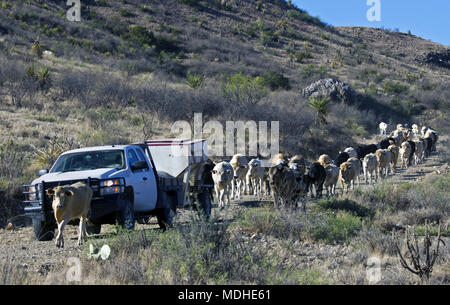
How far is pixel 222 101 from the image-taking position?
33844 millimetres

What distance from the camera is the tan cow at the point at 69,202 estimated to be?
985cm

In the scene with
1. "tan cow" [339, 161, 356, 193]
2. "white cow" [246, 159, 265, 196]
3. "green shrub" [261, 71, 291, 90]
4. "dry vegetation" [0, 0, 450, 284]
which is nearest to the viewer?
"dry vegetation" [0, 0, 450, 284]

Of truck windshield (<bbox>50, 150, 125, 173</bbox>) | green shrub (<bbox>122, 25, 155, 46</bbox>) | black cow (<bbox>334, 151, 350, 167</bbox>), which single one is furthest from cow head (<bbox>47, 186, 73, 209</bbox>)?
green shrub (<bbox>122, 25, 155, 46</bbox>)

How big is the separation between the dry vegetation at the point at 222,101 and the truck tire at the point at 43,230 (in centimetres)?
170

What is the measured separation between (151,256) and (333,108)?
37064 mm

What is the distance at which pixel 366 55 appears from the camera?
242 feet

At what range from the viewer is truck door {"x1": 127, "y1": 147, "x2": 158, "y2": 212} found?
38.8ft

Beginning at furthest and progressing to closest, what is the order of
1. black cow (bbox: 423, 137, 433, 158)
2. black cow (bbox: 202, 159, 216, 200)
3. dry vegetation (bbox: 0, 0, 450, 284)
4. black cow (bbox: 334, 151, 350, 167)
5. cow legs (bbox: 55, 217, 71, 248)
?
black cow (bbox: 423, 137, 433, 158)
black cow (bbox: 334, 151, 350, 167)
black cow (bbox: 202, 159, 216, 200)
cow legs (bbox: 55, 217, 71, 248)
dry vegetation (bbox: 0, 0, 450, 284)

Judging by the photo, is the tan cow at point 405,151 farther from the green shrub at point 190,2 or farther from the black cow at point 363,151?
the green shrub at point 190,2

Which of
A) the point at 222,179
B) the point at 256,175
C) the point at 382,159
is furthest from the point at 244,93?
the point at 222,179

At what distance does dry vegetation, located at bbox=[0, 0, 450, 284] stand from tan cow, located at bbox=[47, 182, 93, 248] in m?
0.87

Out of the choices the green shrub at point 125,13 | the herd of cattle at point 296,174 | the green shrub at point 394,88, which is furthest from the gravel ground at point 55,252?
the green shrub at point 125,13

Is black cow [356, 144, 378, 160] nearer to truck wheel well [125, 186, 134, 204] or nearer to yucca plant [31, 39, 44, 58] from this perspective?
truck wheel well [125, 186, 134, 204]
